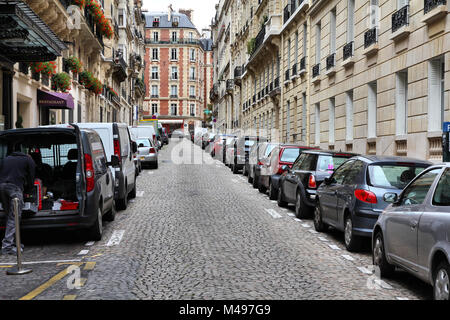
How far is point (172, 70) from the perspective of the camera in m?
112

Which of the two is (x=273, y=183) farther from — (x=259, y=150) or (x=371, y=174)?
(x=371, y=174)

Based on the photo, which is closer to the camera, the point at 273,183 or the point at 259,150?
the point at 273,183

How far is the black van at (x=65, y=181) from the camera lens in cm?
975

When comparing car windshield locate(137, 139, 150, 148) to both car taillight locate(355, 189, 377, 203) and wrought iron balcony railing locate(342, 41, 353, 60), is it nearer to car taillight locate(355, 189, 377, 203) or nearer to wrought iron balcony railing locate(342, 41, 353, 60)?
wrought iron balcony railing locate(342, 41, 353, 60)

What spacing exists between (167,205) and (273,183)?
3.19m

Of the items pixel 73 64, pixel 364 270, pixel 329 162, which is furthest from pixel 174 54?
pixel 364 270

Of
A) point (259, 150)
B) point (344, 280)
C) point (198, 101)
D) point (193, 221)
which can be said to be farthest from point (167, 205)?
point (198, 101)

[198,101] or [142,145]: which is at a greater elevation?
[198,101]

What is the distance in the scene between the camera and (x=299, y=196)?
13.7m

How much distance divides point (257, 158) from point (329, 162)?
810cm

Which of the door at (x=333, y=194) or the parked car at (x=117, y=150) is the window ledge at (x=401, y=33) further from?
the parked car at (x=117, y=150)

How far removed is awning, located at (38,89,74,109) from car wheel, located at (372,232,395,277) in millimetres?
19846

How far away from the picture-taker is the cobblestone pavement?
266 inches

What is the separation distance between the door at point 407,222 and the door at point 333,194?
9.81 feet
